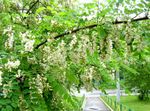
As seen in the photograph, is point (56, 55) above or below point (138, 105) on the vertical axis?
above

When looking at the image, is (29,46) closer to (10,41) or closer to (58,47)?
(10,41)

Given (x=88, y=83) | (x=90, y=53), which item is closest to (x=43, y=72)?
(x=90, y=53)

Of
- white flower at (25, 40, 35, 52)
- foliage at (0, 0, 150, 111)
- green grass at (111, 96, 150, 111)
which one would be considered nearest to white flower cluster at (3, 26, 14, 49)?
foliage at (0, 0, 150, 111)

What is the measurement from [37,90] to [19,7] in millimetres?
4389

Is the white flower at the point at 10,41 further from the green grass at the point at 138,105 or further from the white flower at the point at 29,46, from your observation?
the green grass at the point at 138,105

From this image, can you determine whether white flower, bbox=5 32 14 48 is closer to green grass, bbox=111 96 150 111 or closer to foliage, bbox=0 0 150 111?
foliage, bbox=0 0 150 111

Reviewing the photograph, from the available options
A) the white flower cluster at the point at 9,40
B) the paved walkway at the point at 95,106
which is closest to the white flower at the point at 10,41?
the white flower cluster at the point at 9,40

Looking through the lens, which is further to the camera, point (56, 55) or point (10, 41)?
point (56, 55)

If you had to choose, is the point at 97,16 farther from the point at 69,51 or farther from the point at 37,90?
the point at 37,90

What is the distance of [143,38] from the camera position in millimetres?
3971

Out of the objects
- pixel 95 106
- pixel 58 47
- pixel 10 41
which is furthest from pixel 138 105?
pixel 10 41

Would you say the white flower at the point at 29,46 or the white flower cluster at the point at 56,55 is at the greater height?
the white flower at the point at 29,46

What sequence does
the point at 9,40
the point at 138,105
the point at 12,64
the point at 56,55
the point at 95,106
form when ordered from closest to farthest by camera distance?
the point at 12,64
the point at 9,40
the point at 56,55
the point at 95,106
the point at 138,105

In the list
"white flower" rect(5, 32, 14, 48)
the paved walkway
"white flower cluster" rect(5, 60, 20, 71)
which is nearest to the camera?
"white flower cluster" rect(5, 60, 20, 71)
